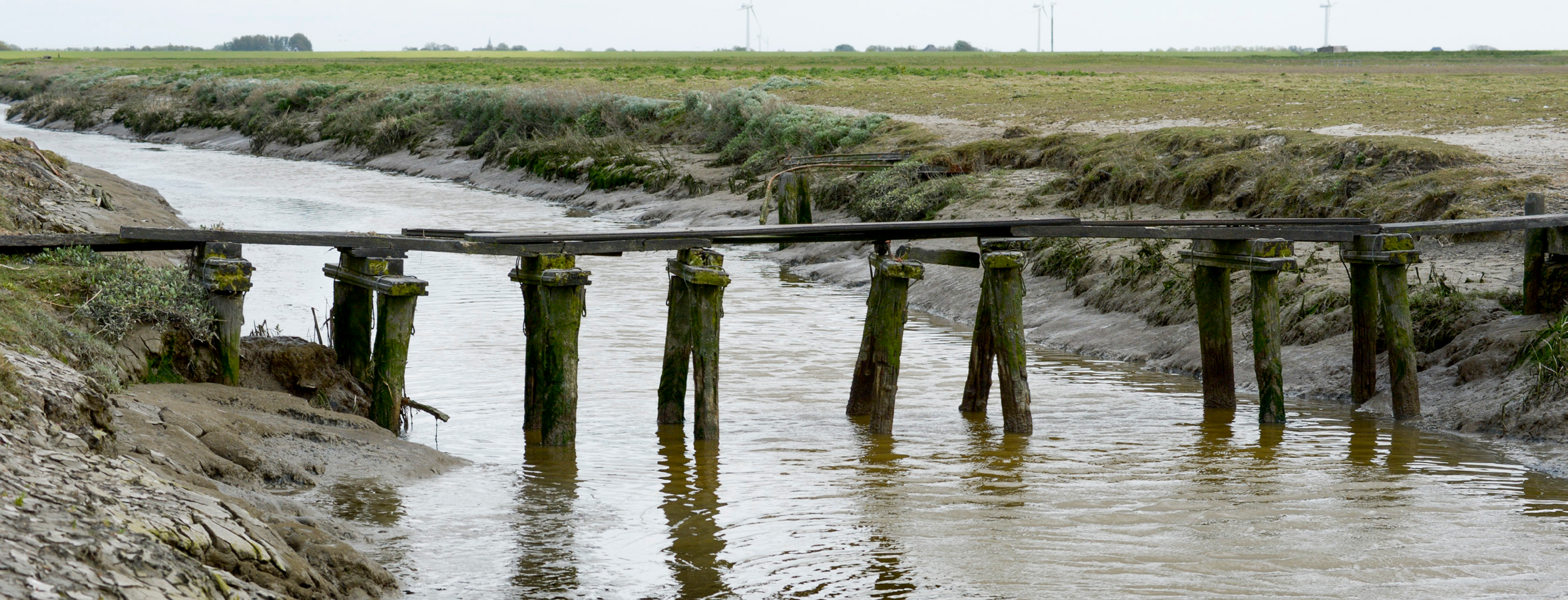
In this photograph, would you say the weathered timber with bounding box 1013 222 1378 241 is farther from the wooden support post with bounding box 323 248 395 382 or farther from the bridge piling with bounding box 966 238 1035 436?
the wooden support post with bounding box 323 248 395 382

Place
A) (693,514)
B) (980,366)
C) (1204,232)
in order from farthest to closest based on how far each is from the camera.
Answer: (980,366) < (1204,232) < (693,514)

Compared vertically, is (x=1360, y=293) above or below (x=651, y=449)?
above

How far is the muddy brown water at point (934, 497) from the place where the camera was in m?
7.17

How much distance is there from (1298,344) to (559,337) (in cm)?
747

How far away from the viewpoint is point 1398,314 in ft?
36.4

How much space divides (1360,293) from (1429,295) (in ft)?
5.06

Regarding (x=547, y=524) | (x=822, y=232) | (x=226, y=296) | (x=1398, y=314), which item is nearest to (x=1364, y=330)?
(x=1398, y=314)

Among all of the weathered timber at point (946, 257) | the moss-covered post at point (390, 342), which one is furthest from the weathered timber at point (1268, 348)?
the moss-covered post at point (390, 342)

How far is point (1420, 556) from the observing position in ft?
24.7

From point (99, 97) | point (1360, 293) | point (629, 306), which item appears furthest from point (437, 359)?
point (99, 97)

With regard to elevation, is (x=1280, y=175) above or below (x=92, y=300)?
above

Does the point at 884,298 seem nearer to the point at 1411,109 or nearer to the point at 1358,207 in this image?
the point at 1358,207

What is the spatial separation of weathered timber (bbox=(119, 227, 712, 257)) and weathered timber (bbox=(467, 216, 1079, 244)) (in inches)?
2.0

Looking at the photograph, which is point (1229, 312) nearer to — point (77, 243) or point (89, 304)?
point (89, 304)
